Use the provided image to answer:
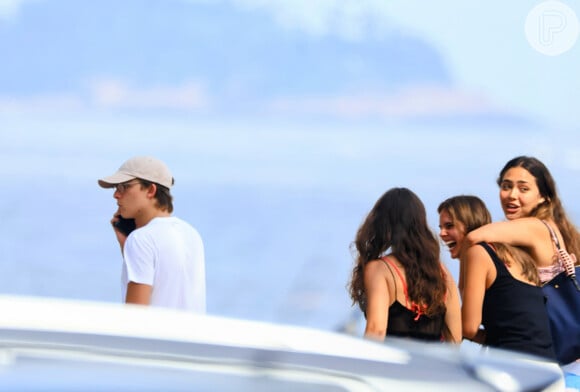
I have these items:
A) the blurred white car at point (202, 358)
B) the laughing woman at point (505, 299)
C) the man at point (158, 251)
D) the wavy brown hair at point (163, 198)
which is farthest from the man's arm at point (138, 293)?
the blurred white car at point (202, 358)

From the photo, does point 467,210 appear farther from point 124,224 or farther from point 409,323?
point 124,224

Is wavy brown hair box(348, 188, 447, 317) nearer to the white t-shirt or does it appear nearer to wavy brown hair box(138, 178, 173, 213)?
the white t-shirt

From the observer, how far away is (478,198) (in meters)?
4.06

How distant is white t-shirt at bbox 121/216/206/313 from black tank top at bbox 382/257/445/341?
65 cm

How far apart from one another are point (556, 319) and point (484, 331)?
25cm

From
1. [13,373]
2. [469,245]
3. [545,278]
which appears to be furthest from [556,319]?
[13,373]

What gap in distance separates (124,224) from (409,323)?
4.26ft

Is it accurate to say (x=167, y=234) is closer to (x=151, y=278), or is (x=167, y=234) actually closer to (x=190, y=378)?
(x=151, y=278)

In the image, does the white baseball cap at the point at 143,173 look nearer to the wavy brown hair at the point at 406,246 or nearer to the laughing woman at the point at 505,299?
the wavy brown hair at the point at 406,246

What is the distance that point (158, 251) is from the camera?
3623 mm

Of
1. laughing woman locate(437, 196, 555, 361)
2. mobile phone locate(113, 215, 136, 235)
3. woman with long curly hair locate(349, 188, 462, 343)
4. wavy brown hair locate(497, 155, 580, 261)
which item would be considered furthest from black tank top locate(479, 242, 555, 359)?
mobile phone locate(113, 215, 136, 235)

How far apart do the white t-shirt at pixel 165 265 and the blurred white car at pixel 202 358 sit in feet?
6.11

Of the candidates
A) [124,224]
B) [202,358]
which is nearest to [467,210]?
[124,224]

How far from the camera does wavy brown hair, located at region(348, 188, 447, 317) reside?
357 cm
